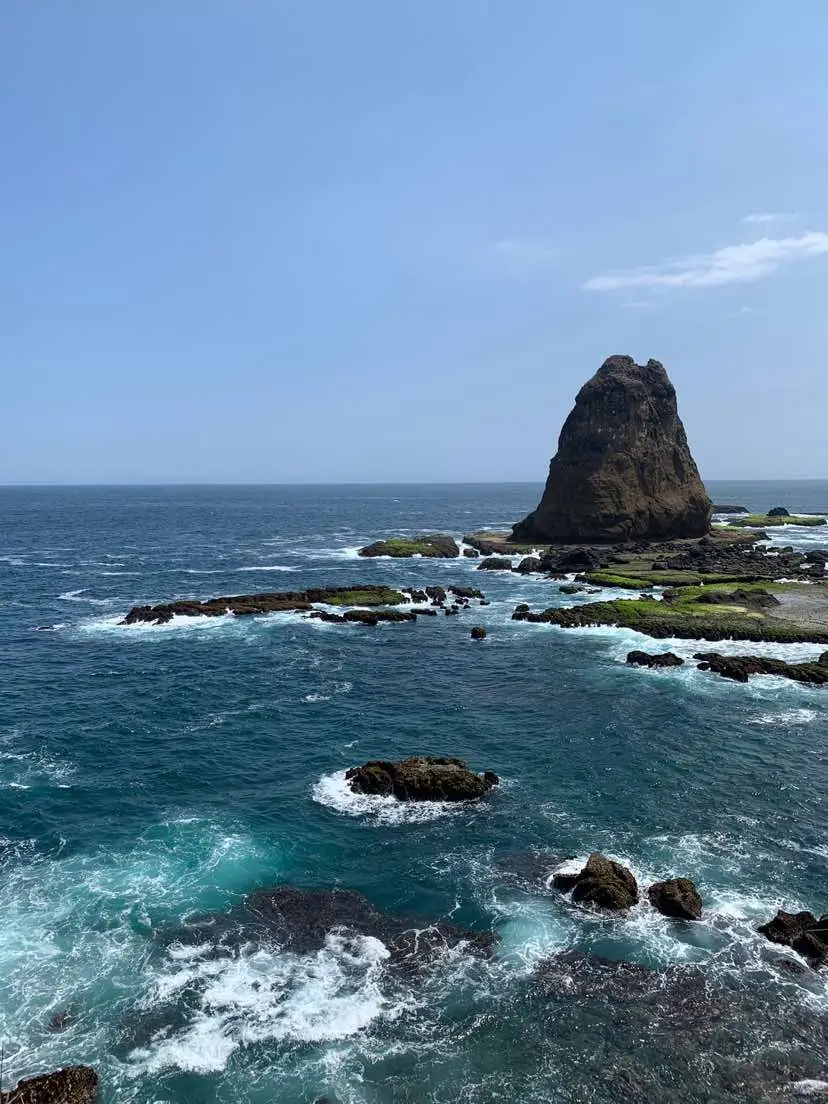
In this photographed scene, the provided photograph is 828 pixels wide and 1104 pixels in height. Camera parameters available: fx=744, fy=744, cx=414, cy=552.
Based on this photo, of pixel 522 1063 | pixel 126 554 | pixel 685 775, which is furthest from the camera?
pixel 126 554

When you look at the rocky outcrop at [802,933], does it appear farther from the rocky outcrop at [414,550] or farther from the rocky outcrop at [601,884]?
the rocky outcrop at [414,550]

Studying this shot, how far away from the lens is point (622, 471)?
5871 inches

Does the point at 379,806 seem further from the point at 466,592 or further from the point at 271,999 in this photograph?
the point at 466,592

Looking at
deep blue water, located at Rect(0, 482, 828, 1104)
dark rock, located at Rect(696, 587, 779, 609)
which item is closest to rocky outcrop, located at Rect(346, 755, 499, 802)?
deep blue water, located at Rect(0, 482, 828, 1104)

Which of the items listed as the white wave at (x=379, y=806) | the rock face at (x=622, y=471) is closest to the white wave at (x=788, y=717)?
the white wave at (x=379, y=806)

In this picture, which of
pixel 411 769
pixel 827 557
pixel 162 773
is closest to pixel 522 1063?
pixel 411 769

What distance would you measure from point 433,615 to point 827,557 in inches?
2953

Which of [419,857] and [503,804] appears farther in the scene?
[503,804]

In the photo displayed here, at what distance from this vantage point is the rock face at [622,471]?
147 meters

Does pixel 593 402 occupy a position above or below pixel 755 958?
above

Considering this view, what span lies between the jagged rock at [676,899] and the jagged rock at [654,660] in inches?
1462

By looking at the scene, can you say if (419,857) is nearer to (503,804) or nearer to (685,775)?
(503,804)

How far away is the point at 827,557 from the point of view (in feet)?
410

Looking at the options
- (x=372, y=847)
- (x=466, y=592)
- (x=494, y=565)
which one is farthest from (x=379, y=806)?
(x=494, y=565)
